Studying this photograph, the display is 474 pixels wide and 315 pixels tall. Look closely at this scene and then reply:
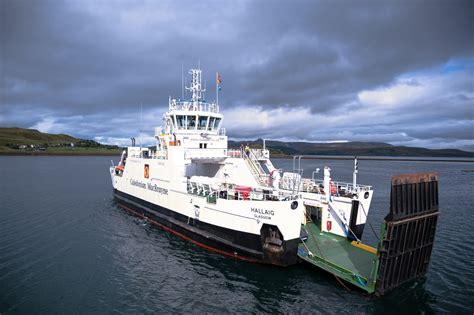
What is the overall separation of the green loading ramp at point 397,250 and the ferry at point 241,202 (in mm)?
75

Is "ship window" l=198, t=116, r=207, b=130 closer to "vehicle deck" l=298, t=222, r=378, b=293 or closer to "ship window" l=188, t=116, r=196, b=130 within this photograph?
"ship window" l=188, t=116, r=196, b=130

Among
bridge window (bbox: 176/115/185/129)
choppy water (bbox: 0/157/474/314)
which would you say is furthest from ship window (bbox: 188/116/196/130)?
choppy water (bbox: 0/157/474/314)

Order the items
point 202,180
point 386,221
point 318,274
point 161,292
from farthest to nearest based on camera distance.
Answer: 1. point 202,180
2. point 318,274
3. point 161,292
4. point 386,221

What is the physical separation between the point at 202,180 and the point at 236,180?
441 cm

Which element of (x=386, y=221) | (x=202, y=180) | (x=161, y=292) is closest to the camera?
(x=386, y=221)

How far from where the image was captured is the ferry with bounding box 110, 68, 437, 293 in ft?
44.7

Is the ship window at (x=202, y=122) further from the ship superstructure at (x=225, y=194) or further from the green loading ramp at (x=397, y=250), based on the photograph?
the green loading ramp at (x=397, y=250)

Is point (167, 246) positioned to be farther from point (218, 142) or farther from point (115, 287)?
point (218, 142)

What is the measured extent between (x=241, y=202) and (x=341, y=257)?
5498 millimetres

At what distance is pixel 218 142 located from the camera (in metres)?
22.9

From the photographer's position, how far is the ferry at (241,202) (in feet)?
44.7

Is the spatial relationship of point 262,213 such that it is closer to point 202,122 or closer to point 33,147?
point 202,122

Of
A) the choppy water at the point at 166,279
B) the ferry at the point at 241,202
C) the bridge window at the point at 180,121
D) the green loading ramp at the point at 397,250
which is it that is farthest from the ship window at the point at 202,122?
the green loading ramp at the point at 397,250

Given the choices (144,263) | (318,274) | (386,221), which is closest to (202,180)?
(144,263)
